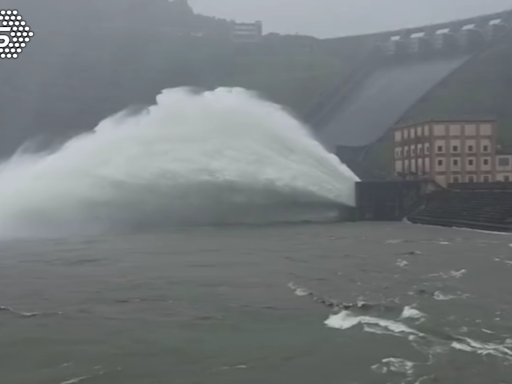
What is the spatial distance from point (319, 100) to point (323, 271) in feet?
188

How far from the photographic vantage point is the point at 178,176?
89.1 ft

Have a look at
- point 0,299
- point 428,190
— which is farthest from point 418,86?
point 0,299

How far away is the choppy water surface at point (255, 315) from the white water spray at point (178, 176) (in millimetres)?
5898

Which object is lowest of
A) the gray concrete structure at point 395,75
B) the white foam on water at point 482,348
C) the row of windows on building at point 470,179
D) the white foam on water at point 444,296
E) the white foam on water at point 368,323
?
the white foam on water at point 482,348

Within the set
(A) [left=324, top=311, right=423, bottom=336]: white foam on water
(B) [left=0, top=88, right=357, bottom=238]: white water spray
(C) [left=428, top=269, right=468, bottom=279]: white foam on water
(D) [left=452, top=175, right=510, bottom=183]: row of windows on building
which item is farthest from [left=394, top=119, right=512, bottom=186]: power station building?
(A) [left=324, top=311, right=423, bottom=336]: white foam on water

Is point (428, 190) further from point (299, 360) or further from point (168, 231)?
point (299, 360)

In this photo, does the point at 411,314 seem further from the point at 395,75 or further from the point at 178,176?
the point at 395,75

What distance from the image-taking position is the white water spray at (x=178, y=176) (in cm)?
2500

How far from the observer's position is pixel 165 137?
28.3 metres

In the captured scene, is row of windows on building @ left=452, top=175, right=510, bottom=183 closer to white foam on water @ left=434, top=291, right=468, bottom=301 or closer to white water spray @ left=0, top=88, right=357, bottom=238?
white water spray @ left=0, top=88, right=357, bottom=238

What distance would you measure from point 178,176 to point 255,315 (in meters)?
16.9

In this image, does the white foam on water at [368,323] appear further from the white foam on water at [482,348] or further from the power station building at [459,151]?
the power station building at [459,151]

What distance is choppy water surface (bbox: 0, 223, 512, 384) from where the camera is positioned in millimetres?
8047

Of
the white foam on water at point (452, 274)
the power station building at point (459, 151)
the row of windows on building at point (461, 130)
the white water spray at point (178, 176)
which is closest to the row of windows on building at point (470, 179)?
the power station building at point (459, 151)
